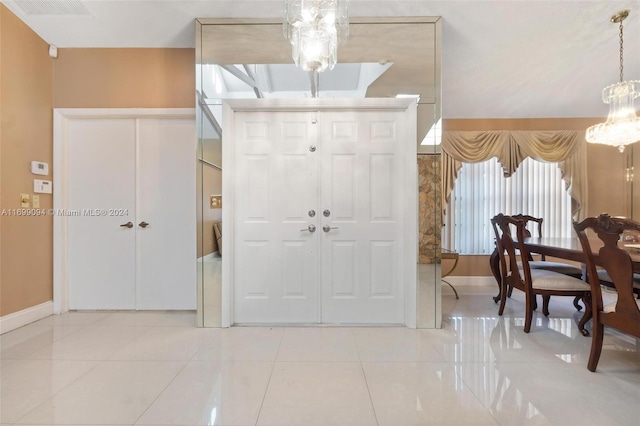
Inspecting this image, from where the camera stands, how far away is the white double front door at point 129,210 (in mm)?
2996

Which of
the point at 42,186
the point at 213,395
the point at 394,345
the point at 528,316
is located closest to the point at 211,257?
the point at 213,395

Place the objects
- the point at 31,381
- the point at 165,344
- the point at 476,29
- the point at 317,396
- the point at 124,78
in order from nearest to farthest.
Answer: the point at 317,396 < the point at 31,381 < the point at 165,344 < the point at 476,29 < the point at 124,78

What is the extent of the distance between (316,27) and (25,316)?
12.1 feet

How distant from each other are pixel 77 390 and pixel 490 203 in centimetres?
528

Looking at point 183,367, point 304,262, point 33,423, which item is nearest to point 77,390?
point 33,423

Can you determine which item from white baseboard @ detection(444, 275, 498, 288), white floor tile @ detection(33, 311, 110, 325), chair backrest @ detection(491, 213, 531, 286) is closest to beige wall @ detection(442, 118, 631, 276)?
white baseboard @ detection(444, 275, 498, 288)

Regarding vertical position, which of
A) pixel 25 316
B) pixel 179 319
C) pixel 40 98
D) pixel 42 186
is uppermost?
pixel 40 98

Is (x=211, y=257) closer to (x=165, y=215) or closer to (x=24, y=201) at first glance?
(x=165, y=215)

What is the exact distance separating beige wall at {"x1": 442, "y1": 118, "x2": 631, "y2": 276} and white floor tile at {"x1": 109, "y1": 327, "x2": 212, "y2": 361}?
385cm

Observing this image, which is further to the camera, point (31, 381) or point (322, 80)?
point (322, 80)

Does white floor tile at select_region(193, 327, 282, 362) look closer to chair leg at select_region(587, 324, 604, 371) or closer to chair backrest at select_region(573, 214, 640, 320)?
chair leg at select_region(587, 324, 604, 371)

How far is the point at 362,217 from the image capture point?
266 centimetres

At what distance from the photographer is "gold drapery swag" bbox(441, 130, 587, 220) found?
13.8ft

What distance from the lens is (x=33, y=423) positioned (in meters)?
1.38
